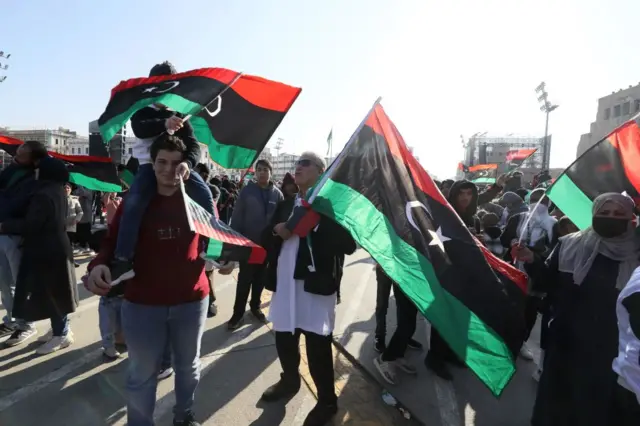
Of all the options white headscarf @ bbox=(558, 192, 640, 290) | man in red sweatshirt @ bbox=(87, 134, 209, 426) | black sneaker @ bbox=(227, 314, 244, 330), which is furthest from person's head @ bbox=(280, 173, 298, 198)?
white headscarf @ bbox=(558, 192, 640, 290)

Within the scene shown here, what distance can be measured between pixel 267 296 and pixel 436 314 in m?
4.39

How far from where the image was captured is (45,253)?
3887mm

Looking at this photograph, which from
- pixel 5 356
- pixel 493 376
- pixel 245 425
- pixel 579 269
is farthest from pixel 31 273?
pixel 579 269

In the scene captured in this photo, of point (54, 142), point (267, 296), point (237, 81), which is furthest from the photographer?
point (54, 142)

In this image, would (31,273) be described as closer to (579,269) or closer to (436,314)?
(436,314)

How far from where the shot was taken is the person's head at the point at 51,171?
3770mm

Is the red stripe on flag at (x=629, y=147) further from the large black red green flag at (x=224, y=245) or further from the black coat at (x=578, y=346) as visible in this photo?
the large black red green flag at (x=224, y=245)

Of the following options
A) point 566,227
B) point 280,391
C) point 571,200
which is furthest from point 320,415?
point 566,227

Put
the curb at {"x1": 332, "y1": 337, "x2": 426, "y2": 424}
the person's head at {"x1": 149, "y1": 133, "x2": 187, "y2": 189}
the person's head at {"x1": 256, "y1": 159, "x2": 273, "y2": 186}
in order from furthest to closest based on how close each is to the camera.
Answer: the person's head at {"x1": 256, "y1": 159, "x2": 273, "y2": 186}, the curb at {"x1": 332, "y1": 337, "x2": 426, "y2": 424}, the person's head at {"x1": 149, "y1": 133, "x2": 187, "y2": 189}

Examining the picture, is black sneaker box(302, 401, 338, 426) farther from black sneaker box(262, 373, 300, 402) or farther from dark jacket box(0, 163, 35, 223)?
dark jacket box(0, 163, 35, 223)

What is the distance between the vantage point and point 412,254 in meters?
2.62

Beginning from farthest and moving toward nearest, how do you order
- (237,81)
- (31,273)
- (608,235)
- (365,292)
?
(365,292), (31,273), (237,81), (608,235)

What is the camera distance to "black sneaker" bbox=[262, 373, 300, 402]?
10.9 ft

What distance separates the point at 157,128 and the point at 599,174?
3.24 meters
